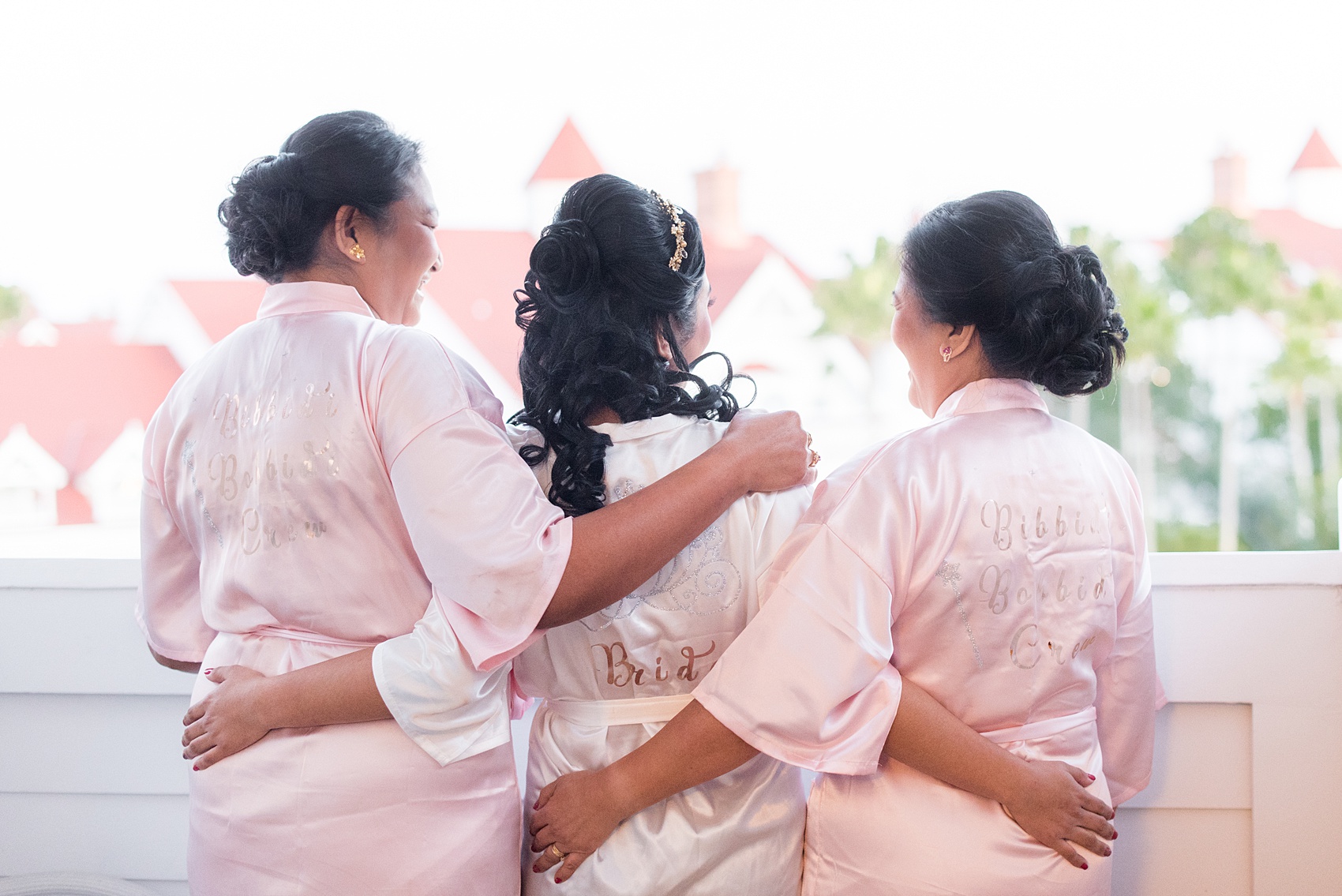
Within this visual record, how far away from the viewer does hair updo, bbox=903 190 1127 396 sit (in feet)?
3.25

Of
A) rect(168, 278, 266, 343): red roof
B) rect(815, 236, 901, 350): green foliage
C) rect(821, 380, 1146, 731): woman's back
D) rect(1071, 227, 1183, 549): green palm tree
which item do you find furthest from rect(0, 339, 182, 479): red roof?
rect(1071, 227, 1183, 549): green palm tree

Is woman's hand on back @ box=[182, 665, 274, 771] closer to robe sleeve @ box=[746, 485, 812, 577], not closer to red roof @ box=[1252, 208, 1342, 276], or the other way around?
robe sleeve @ box=[746, 485, 812, 577]

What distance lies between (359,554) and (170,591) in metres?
0.33

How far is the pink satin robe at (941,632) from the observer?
0.97m

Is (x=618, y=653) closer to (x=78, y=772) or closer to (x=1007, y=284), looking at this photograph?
(x=1007, y=284)

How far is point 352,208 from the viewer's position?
3.39ft

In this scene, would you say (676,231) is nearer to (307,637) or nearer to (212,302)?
(307,637)

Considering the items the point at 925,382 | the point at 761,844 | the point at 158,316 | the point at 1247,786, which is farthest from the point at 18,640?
the point at 158,316

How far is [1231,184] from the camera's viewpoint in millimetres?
18984

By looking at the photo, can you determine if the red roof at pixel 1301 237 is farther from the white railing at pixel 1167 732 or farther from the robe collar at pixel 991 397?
the robe collar at pixel 991 397

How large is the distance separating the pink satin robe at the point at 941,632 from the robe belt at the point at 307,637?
340 mm

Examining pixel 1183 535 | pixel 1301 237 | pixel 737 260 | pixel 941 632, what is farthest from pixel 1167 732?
pixel 1301 237

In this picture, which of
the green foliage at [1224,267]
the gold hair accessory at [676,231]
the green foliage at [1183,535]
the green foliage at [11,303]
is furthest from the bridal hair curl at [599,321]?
the green foliage at [1224,267]

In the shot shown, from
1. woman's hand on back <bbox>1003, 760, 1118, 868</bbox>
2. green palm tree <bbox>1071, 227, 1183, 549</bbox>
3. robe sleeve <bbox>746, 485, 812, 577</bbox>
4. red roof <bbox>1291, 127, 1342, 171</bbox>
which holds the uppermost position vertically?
robe sleeve <bbox>746, 485, 812, 577</bbox>
